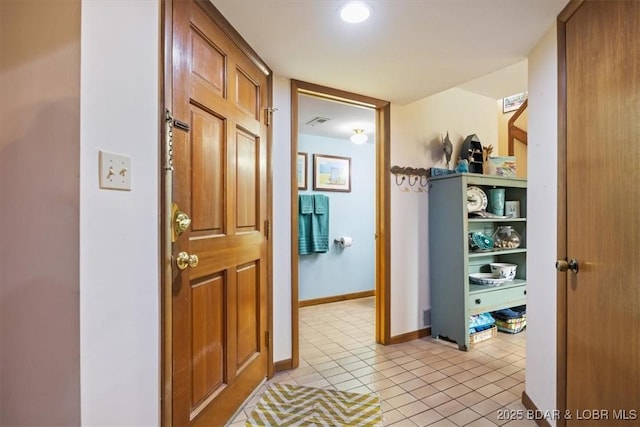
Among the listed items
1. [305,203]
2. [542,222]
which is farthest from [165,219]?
[305,203]

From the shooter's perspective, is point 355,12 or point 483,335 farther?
point 483,335

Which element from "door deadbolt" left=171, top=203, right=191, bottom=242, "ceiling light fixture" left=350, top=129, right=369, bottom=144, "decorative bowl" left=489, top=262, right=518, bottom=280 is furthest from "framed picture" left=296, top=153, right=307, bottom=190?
"door deadbolt" left=171, top=203, right=191, bottom=242

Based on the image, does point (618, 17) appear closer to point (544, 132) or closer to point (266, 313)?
point (544, 132)

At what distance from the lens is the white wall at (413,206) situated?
2.71 m

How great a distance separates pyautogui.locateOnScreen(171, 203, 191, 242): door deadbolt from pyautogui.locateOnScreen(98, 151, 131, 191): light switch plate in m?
0.22

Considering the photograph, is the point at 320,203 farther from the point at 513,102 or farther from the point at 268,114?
the point at 513,102

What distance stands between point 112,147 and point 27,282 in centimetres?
44

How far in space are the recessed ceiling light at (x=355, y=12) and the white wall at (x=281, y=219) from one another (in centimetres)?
78

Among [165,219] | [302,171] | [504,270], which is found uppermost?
[302,171]

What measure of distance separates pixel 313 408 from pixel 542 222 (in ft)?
5.15

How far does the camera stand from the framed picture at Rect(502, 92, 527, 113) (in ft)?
12.2

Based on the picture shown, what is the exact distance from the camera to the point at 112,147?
0.92m

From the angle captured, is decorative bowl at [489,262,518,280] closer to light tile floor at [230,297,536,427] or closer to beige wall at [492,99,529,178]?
light tile floor at [230,297,536,427]

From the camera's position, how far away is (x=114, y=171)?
92 cm
